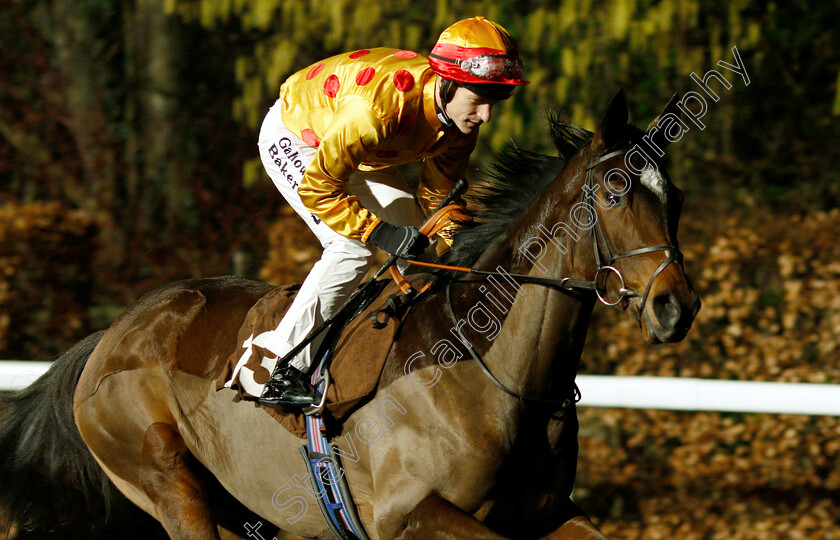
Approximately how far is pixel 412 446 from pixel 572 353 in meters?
0.55

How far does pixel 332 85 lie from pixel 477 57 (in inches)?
21.4

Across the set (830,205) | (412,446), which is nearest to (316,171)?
(412,446)

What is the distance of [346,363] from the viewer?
2.93m

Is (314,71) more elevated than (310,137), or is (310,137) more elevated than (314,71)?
(314,71)

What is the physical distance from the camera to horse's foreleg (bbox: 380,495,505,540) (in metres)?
2.51

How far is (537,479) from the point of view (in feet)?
8.73

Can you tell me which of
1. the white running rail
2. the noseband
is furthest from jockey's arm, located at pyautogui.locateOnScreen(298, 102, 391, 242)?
the white running rail

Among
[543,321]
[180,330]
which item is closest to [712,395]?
[543,321]

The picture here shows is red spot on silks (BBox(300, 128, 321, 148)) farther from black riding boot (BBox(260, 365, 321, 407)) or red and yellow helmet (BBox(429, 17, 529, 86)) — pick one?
black riding boot (BBox(260, 365, 321, 407))

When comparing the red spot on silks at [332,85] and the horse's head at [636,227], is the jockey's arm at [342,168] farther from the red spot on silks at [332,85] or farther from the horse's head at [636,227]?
the horse's head at [636,227]

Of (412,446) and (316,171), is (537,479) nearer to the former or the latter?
(412,446)

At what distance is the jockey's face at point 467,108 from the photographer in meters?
2.82

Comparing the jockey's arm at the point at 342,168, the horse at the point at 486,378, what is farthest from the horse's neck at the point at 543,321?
the jockey's arm at the point at 342,168

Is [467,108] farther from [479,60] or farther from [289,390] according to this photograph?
[289,390]
